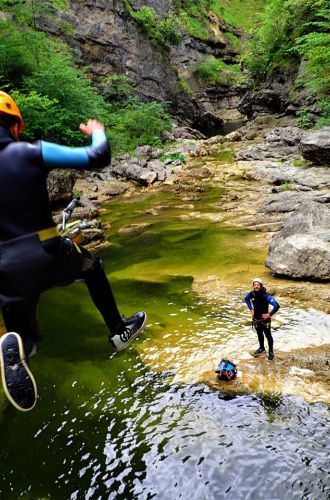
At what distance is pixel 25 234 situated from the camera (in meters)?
2.84

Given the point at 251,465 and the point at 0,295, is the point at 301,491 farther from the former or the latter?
the point at 0,295

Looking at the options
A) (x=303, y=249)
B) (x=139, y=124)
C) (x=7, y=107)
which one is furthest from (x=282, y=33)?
(x=7, y=107)

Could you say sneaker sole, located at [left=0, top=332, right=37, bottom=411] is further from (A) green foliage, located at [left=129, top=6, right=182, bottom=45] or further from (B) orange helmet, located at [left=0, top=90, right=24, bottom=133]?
(A) green foliage, located at [left=129, top=6, right=182, bottom=45]

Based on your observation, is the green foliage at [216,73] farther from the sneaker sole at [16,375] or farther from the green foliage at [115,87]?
the sneaker sole at [16,375]

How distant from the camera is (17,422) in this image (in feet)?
17.3

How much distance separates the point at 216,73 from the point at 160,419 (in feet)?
223

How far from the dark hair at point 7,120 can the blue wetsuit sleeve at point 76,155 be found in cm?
32

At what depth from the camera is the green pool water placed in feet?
13.7

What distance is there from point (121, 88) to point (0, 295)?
3927 centimetres

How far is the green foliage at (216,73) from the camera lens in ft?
204

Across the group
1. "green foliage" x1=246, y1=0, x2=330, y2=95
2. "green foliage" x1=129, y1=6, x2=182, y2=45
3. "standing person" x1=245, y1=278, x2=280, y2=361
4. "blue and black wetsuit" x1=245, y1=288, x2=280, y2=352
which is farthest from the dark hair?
"green foliage" x1=129, y1=6, x2=182, y2=45

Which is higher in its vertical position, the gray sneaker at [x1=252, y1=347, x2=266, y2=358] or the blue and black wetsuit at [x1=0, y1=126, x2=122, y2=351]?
the blue and black wetsuit at [x1=0, y1=126, x2=122, y2=351]

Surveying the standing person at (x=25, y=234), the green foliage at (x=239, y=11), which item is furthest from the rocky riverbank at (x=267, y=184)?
the green foliage at (x=239, y=11)

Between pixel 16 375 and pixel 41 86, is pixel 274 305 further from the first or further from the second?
pixel 41 86
